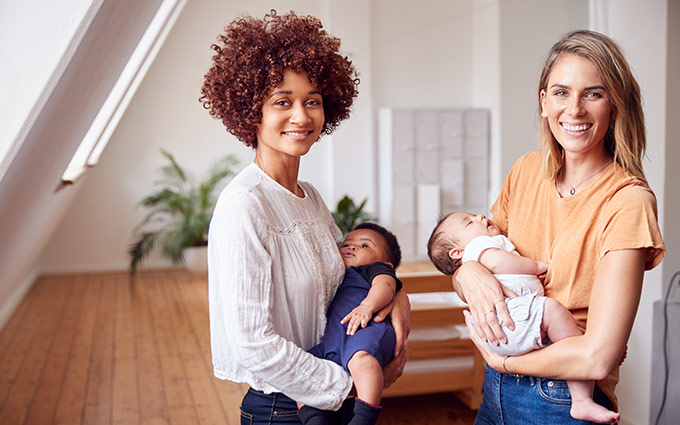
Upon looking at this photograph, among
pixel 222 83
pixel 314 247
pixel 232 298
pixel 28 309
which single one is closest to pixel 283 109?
pixel 222 83

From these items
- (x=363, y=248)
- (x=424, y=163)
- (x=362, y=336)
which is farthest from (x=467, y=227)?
(x=424, y=163)

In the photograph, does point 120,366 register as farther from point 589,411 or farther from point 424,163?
point 424,163

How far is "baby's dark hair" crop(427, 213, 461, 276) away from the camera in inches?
74.5

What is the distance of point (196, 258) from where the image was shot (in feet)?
23.0

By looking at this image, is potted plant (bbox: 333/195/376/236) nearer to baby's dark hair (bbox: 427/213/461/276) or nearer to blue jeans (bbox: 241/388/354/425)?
baby's dark hair (bbox: 427/213/461/276)

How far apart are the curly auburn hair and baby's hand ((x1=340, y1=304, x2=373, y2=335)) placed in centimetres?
48

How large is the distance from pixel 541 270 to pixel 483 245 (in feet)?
0.55

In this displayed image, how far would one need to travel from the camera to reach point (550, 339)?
1.41m

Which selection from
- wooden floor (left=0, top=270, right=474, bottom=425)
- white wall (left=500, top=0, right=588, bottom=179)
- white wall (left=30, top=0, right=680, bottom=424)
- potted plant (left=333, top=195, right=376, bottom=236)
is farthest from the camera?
white wall (left=30, top=0, right=680, bottom=424)

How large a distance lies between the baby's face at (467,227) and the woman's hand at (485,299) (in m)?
0.21

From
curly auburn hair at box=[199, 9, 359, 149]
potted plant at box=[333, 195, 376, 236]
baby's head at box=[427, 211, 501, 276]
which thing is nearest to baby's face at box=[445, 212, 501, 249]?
baby's head at box=[427, 211, 501, 276]

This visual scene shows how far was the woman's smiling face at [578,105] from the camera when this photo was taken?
1.36m

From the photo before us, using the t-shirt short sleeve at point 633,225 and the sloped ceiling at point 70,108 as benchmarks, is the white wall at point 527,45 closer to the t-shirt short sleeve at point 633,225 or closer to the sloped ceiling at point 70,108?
the t-shirt short sleeve at point 633,225

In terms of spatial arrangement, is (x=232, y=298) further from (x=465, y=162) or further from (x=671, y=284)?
(x=465, y=162)
